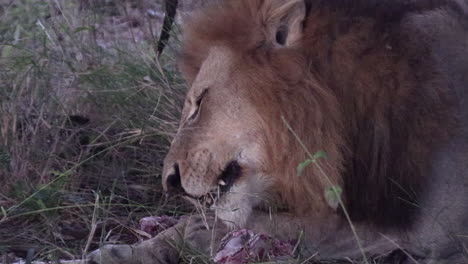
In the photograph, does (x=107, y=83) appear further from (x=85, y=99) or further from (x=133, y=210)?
(x=133, y=210)

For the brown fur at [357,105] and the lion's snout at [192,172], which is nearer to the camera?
the brown fur at [357,105]

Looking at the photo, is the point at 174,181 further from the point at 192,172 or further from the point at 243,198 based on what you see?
the point at 243,198

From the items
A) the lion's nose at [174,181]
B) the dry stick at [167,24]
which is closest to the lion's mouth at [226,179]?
the lion's nose at [174,181]

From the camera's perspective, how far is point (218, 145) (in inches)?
111

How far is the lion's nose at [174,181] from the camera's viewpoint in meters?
2.94

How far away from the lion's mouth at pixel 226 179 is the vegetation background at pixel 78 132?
36cm

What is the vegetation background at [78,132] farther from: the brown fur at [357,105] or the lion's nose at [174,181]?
the brown fur at [357,105]

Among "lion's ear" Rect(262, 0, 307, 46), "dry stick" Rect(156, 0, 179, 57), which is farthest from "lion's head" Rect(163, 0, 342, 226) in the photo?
"dry stick" Rect(156, 0, 179, 57)

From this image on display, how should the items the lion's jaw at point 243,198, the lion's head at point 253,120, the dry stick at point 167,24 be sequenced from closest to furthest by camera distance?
the lion's head at point 253,120 < the lion's jaw at point 243,198 < the dry stick at point 167,24

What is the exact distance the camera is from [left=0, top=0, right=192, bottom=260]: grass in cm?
319

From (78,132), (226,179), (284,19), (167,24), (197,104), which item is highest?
(284,19)

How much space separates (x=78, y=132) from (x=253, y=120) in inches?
49.9

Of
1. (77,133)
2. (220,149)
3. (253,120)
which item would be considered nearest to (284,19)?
(253,120)

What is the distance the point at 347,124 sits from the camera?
2.73m
